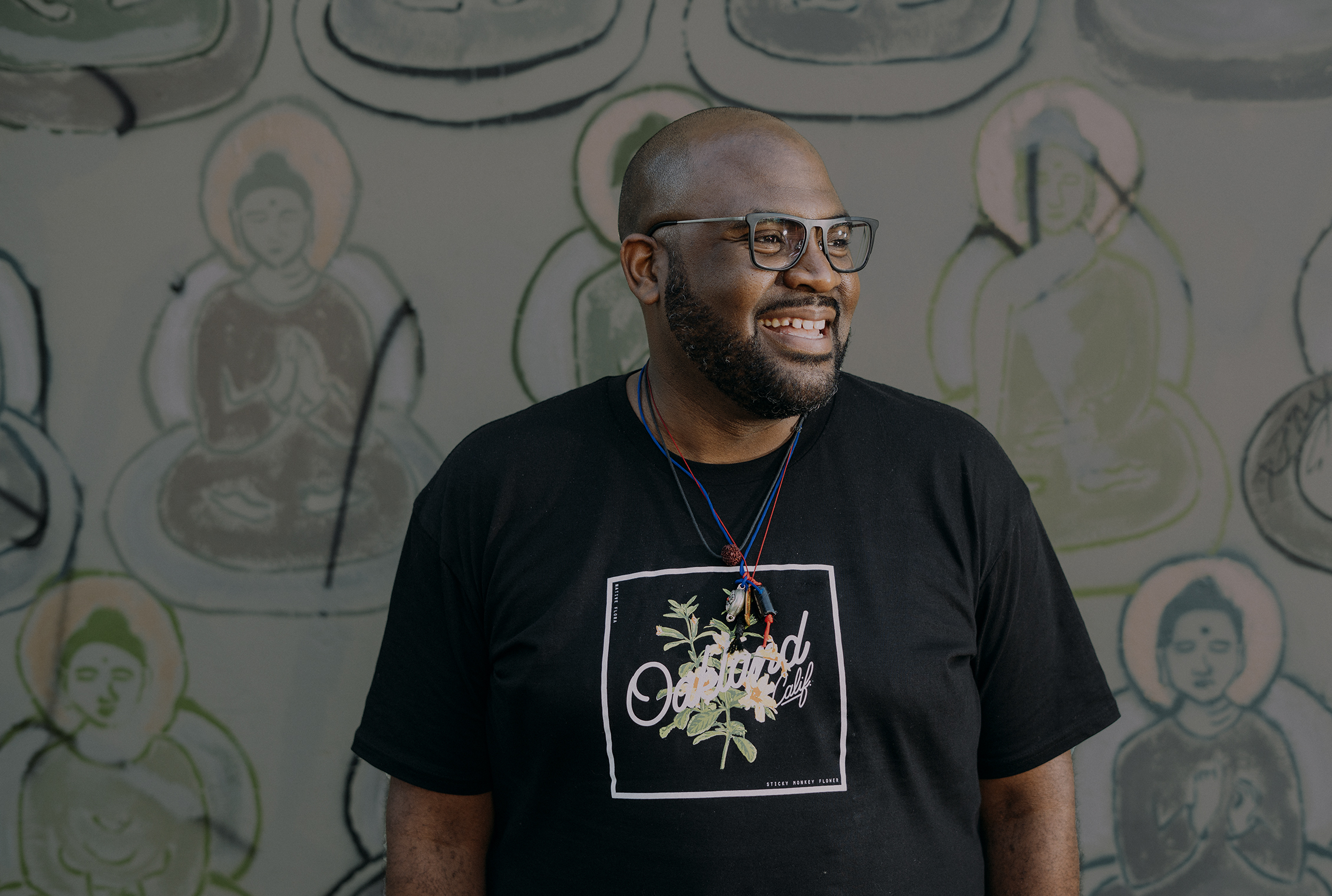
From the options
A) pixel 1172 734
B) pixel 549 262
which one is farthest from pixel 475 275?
pixel 1172 734

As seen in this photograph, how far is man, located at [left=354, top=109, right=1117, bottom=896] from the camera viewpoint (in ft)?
4.20

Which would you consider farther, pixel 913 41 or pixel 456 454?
pixel 913 41

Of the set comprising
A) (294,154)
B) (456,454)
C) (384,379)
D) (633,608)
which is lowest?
(633,608)

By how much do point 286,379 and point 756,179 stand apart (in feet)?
4.21

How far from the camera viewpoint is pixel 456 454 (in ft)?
5.01

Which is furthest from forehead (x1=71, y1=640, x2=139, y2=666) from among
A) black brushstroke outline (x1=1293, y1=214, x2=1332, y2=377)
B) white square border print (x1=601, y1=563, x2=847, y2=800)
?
black brushstroke outline (x1=1293, y1=214, x2=1332, y2=377)

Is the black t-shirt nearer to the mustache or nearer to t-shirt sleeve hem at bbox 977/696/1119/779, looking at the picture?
t-shirt sleeve hem at bbox 977/696/1119/779

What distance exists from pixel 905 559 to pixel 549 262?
45.9 inches

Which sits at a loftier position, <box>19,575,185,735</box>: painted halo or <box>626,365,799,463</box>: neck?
<box>626,365,799,463</box>: neck

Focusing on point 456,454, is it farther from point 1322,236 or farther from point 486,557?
point 1322,236

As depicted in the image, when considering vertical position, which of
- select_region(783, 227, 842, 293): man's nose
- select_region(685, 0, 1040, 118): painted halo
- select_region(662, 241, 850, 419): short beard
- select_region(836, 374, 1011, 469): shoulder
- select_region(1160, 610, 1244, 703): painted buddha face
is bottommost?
select_region(1160, 610, 1244, 703): painted buddha face

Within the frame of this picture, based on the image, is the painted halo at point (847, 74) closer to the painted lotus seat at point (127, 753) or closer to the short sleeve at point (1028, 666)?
the short sleeve at point (1028, 666)

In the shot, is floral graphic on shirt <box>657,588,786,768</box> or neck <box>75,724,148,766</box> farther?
neck <box>75,724,148,766</box>

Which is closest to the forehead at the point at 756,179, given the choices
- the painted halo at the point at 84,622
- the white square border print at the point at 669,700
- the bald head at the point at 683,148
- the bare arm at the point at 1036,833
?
the bald head at the point at 683,148
